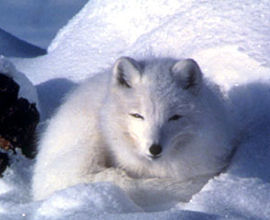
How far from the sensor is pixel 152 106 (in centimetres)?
232

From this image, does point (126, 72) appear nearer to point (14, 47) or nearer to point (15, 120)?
point (15, 120)

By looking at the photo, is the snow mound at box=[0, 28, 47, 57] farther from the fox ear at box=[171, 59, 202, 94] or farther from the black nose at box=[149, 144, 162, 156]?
the black nose at box=[149, 144, 162, 156]

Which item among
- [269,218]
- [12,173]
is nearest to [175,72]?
[269,218]

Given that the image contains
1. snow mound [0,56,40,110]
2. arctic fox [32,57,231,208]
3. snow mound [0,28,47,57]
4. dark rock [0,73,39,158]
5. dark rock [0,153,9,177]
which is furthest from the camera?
snow mound [0,28,47,57]

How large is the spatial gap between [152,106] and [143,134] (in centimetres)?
14

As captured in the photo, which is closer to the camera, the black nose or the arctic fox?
the black nose

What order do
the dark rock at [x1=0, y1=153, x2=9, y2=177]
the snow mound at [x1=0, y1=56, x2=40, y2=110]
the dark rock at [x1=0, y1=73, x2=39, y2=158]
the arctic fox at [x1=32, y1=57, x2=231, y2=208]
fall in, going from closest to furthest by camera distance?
the arctic fox at [x1=32, y1=57, x2=231, y2=208] < the dark rock at [x1=0, y1=153, x2=9, y2=177] < the dark rock at [x1=0, y1=73, x2=39, y2=158] < the snow mound at [x1=0, y1=56, x2=40, y2=110]

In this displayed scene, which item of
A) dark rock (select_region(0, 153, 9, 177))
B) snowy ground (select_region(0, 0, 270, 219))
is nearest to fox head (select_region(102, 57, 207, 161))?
snowy ground (select_region(0, 0, 270, 219))

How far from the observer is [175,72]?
242cm

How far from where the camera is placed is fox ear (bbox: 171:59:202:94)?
2.41 meters

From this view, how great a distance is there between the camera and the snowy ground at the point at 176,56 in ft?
7.50

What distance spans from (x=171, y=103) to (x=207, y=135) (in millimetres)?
307

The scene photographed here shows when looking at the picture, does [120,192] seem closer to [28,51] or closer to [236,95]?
[236,95]

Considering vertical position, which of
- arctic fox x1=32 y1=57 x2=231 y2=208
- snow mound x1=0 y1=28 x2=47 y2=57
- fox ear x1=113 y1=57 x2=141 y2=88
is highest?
fox ear x1=113 y1=57 x2=141 y2=88
